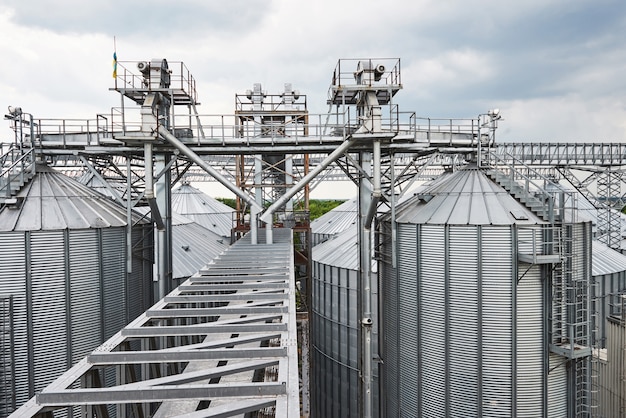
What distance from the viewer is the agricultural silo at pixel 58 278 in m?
13.9

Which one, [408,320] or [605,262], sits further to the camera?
[605,262]

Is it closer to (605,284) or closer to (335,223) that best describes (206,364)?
(605,284)

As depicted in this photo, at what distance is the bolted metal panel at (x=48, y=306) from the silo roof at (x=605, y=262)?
22.5 metres

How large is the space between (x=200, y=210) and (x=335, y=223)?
16330 millimetres

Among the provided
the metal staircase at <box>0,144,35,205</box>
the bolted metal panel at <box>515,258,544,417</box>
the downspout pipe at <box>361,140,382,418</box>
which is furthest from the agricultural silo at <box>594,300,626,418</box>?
the metal staircase at <box>0,144,35,205</box>

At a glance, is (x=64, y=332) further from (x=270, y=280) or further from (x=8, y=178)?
(x=270, y=280)

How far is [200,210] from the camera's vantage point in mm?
45469

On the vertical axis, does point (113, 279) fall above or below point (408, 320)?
above

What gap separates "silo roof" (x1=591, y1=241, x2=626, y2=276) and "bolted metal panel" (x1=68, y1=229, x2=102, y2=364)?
850 inches

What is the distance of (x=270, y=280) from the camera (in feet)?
32.6

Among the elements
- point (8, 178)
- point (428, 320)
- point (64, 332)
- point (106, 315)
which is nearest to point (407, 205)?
point (428, 320)

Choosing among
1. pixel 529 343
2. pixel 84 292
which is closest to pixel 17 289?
pixel 84 292

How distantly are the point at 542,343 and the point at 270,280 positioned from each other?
9.97 metres

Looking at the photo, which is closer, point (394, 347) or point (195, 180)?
point (394, 347)
